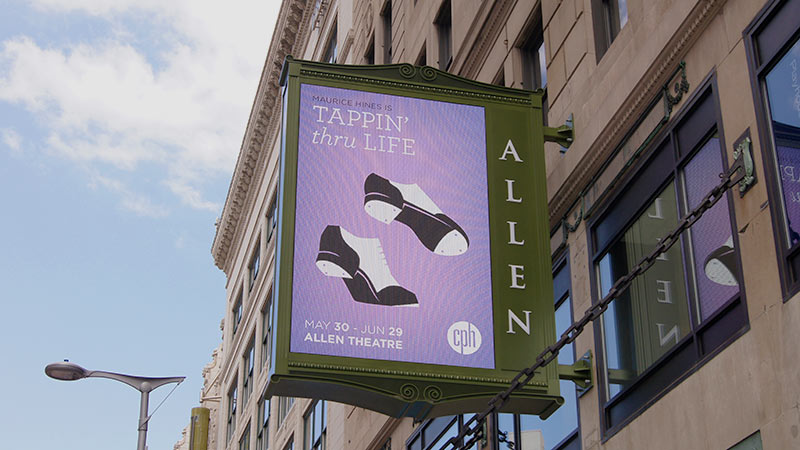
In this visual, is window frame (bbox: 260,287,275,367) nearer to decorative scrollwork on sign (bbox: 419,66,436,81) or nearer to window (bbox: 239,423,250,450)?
window (bbox: 239,423,250,450)

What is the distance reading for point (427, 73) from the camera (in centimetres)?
1664

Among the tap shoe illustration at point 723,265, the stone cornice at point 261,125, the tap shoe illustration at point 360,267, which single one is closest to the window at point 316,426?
the stone cornice at point 261,125

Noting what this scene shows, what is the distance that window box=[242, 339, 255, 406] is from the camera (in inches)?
1973

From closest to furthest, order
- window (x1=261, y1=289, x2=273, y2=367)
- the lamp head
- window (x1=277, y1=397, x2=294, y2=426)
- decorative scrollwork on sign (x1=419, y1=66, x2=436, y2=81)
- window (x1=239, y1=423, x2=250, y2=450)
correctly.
Answer: decorative scrollwork on sign (x1=419, y1=66, x2=436, y2=81) < the lamp head < window (x1=277, y1=397, x2=294, y2=426) < window (x1=261, y1=289, x2=273, y2=367) < window (x1=239, y1=423, x2=250, y2=450)

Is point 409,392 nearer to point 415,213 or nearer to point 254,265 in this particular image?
point 415,213

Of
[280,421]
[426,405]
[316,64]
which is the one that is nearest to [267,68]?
[280,421]

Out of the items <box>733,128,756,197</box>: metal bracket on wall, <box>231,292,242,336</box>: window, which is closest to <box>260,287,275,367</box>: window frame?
<box>231,292,242,336</box>: window

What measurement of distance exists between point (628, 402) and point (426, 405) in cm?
236

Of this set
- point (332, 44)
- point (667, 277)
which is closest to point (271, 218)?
point (332, 44)

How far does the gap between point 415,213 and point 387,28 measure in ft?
58.9

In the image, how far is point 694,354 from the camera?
12.7 m

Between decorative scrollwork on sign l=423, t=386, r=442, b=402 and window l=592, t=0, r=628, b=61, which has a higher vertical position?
window l=592, t=0, r=628, b=61

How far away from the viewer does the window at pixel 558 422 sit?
52.2 ft

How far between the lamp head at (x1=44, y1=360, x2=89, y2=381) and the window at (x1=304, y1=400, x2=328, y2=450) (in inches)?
356
